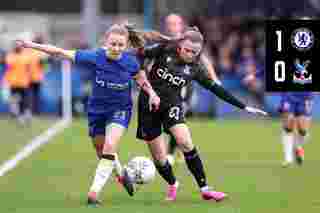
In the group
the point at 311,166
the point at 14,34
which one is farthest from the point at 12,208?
the point at 14,34

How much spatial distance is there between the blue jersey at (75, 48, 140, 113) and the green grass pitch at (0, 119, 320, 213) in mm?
1152

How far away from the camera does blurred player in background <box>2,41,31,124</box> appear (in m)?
27.2

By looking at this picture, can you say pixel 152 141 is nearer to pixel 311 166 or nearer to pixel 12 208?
pixel 12 208

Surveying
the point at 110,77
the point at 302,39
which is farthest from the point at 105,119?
the point at 302,39

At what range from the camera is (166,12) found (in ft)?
97.7

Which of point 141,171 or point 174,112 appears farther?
point 141,171

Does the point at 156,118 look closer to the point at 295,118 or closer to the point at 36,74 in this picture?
the point at 295,118

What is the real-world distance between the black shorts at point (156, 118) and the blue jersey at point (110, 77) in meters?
0.31

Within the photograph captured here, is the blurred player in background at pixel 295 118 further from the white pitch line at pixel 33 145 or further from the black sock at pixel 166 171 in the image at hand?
the black sock at pixel 166 171

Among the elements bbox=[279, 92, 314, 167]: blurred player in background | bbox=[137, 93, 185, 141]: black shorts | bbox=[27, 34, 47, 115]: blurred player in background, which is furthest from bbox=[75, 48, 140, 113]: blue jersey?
bbox=[27, 34, 47, 115]: blurred player in background

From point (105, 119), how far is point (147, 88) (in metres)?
0.64

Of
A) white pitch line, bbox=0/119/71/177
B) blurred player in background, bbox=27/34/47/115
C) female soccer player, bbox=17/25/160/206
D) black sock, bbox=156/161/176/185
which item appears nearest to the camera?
female soccer player, bbox=17/25/160/206

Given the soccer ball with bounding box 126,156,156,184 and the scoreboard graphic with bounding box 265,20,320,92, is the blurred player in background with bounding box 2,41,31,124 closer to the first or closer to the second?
the soccer ball with bounding box 126,156,156,184

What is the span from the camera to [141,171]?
13.5 metres
